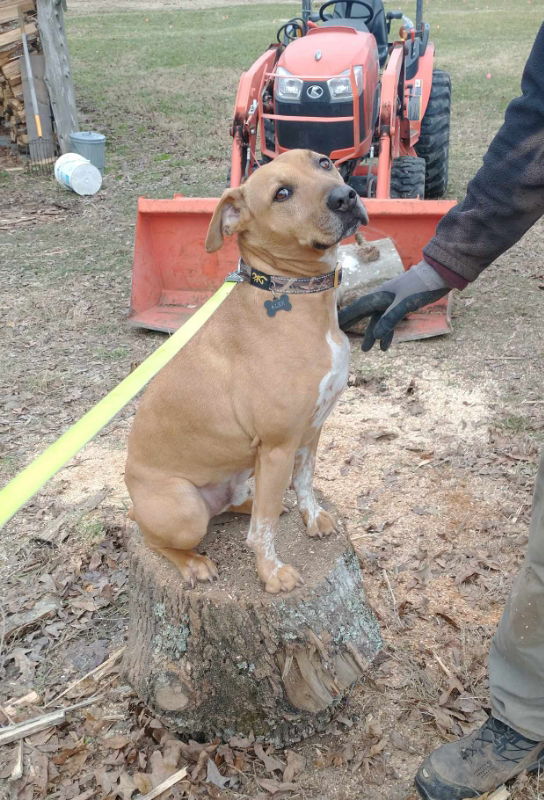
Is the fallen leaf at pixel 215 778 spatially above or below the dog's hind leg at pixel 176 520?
Result: below

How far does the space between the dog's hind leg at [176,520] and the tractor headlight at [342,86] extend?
3.82 m

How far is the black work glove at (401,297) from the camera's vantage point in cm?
261

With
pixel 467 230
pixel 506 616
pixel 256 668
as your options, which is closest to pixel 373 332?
pixel 467 230

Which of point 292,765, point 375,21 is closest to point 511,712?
point 292,765

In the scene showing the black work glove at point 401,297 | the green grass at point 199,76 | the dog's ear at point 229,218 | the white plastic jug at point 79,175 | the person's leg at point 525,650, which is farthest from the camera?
the green grass at point 199,76

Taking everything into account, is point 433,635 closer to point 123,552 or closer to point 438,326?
point 123,552

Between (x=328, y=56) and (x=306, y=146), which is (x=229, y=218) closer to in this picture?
(x=306, y=146)

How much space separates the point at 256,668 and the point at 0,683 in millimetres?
1113

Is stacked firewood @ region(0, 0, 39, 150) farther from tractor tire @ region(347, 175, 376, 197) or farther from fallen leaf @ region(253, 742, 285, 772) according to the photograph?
fallen leaf @ region(253, 742, 285, 772)

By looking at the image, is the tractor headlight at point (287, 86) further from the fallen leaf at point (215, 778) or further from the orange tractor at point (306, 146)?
the fallen leaf at point (215, 778)

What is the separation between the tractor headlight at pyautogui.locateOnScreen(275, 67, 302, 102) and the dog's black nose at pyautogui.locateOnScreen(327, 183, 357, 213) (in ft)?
11.5

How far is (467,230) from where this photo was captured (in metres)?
2.46

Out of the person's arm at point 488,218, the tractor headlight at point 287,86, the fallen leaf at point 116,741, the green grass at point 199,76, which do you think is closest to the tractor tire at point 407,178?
the tractor headlight at point 287,86

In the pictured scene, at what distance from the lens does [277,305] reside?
252 centimetres
